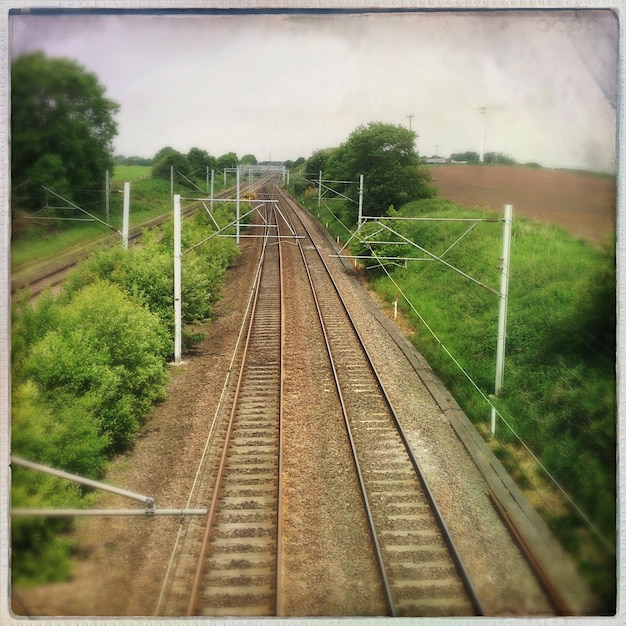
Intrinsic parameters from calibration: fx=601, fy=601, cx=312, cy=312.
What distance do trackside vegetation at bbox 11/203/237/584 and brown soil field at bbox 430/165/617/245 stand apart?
15.9 ft

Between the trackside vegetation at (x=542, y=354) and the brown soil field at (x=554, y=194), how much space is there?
0.22 meters

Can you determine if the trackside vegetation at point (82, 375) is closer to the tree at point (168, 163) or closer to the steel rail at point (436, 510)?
the tree at point (168, 163)

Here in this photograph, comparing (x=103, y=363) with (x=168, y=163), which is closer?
(x=103, y=363)

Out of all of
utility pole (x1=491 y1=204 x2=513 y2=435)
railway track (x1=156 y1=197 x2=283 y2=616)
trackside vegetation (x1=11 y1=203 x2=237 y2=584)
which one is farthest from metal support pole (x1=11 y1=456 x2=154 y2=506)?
utility pole (x1=491 y1=204 x2=513 y2=435)

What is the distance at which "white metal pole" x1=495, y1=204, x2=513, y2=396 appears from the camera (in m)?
8.86

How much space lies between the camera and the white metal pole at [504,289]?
8859 millimetres

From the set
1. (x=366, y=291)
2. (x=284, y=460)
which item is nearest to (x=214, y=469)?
(x=284, y=460)

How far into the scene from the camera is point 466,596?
5371 mm

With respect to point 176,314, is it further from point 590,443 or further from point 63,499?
point 590,443

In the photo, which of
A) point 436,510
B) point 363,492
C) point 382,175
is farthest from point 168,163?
point 382,175

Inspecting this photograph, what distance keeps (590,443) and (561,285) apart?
395cm

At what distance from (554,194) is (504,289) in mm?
3799

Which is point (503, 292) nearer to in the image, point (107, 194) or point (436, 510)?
point (436, 510)

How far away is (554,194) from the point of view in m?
5.81
